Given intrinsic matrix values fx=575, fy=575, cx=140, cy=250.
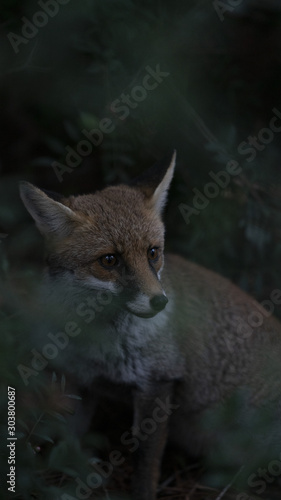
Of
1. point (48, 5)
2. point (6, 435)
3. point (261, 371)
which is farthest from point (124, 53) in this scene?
point (6, 435)

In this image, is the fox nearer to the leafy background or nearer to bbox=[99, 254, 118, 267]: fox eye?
bbox=[99, 254, 118, 267]: fox eye

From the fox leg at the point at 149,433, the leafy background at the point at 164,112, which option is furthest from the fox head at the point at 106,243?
the fox leg at the point at 149,433

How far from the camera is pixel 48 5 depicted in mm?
3871

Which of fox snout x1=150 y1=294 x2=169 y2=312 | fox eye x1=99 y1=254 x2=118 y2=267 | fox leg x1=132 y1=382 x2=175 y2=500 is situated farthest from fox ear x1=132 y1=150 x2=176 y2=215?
fox leg x1=132 y1=382 x2=175 y2=500

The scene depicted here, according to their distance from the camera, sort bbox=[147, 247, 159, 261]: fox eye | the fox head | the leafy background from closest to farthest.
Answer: the fox head < bbox=[147, 247, 159, 261]: fox eye < the leafy background

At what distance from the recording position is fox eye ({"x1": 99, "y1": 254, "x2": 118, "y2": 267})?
3.94 meters

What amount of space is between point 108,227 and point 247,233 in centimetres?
194

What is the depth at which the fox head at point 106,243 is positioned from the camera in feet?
12.6

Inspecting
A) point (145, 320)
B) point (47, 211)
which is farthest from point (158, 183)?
point (145, 320)

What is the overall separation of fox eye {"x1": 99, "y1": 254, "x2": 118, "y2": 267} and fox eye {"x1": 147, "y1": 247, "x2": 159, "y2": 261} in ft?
0.91

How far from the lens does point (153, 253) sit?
4156mm

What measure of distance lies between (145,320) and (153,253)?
529mm

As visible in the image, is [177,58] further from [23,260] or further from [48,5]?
[23,260]

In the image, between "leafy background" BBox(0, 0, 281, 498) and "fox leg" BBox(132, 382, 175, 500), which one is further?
"leafy background" BBox(0, 0, 281, 498)
